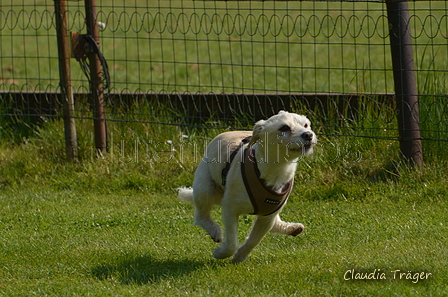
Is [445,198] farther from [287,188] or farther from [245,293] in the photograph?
Result: [245,293]

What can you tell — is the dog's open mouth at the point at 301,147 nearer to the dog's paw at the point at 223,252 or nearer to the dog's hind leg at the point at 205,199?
the dog's paw at the point at 223,252

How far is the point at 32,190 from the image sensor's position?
21.9ft

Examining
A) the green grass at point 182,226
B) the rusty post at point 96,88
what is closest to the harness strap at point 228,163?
the green grass at point 182,226

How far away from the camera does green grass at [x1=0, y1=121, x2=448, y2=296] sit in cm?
401

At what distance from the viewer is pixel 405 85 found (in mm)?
5992

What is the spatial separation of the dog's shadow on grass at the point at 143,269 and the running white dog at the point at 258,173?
243 mm

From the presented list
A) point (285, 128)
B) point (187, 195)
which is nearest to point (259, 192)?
point (285, 128)

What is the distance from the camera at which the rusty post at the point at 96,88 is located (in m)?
7.10

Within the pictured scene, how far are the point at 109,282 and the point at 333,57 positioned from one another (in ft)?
31.9

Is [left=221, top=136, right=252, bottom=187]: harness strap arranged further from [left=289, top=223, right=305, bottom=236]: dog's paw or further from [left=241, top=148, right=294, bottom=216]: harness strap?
[left=289, top=223, right=305, bottom=236]: dog's paw

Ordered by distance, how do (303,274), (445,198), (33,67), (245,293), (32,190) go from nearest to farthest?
(245,293) < (303,274) < (445,198) < (32,190) < (33,67)

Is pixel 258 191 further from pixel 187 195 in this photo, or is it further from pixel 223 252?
pixel 187 195

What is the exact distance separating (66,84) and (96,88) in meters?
0.34

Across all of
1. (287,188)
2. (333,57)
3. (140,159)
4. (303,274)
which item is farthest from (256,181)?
(333,57)
